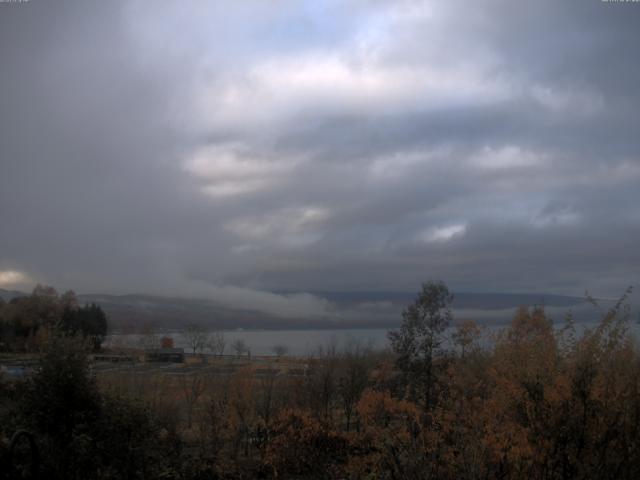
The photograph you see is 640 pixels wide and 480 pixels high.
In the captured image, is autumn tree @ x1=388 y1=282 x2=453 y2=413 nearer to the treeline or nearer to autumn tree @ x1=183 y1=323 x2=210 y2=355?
autumn tree @ x1=183 y1=323 x2=210 y2=355

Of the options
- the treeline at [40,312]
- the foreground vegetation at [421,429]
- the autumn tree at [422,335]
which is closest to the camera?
the foreground vegetation at [421,429]

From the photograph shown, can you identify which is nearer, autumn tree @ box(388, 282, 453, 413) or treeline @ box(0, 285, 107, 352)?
autumn tree @ box(388, 282, 453, 413)

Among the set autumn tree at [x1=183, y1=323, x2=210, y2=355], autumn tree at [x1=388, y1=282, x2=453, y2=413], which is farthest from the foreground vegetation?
autumn tree at [x1=183, y1=323, x2=210, y2=355]

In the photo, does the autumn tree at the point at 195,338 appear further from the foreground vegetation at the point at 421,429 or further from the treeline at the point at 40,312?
the foreground vegetation at the point at 421,429

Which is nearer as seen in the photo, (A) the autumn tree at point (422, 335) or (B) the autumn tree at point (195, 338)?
(A) the autumn tree at point (422, 335)

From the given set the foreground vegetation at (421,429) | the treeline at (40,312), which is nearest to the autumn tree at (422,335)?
the foreground vegetation at (421,429)

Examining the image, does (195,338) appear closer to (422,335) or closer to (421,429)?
(422,335)

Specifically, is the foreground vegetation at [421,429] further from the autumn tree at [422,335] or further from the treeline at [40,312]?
the treeline at [40,312]

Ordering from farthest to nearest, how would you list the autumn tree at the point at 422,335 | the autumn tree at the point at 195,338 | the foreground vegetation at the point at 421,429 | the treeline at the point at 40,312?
the treeline at the point at 40,312
the autumn tree at the point at 195,338
the autumn tree at the point at 422,335
the foreground vegetation at the point at 421,429

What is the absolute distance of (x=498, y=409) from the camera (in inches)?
382

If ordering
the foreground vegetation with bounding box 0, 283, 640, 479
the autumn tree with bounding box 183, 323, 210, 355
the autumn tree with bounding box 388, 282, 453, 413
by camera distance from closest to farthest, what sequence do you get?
the foreground vegetation with bounding box 0, 283, 640, 479 → the autumn tree with bounding box 388, 282, 453, 413 → the autumn tree with bounding box 183, 323, 210, 355

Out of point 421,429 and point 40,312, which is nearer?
point 421,429

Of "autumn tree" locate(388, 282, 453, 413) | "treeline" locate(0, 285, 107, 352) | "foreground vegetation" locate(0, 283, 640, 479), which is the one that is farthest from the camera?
"treeline" locate(0, 285, 107, 352)

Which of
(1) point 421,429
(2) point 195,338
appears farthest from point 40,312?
(1) point 421,429
